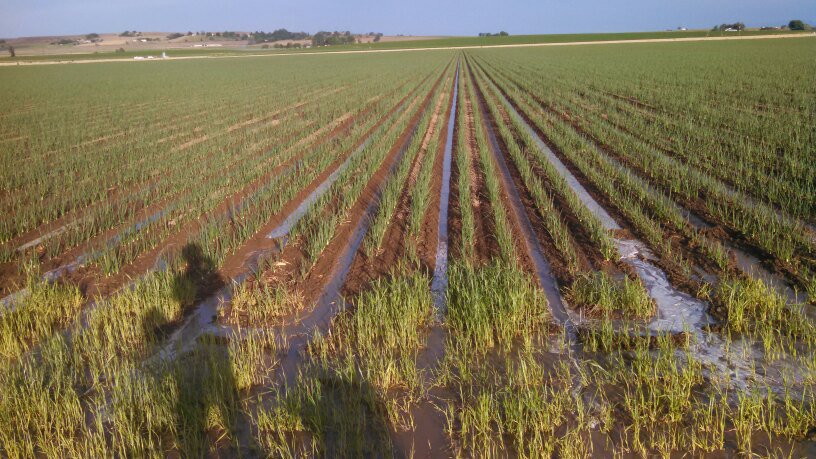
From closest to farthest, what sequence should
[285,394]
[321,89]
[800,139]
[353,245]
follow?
[285,394] → [353,245] → [800,139] → [321,89]

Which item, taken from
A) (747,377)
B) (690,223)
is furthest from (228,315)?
(690,223)

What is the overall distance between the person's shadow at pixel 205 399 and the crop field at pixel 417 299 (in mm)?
21

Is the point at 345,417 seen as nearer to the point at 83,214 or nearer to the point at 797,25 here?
the point at 83,214

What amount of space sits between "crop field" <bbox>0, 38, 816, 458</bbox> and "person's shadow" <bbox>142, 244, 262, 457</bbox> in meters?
0.02

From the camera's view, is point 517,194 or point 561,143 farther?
point 561,143

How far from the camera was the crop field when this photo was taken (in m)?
3.42

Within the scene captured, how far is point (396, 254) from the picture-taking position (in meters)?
6.50

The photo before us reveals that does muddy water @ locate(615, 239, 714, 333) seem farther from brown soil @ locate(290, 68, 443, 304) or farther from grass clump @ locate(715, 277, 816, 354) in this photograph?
brown soil @ locate(290, 68, 443, 304)

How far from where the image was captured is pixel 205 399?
12.1 feet

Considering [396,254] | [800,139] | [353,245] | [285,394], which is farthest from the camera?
[800,139]

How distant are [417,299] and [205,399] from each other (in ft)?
6.36

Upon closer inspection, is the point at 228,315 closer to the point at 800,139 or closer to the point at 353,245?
the point at 353,245

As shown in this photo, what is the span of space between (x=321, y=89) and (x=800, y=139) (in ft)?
75.6

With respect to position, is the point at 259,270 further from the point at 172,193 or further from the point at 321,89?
the point at 321,89
